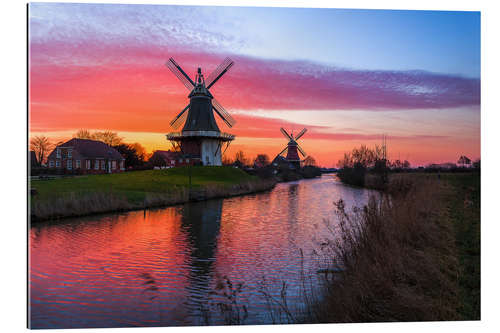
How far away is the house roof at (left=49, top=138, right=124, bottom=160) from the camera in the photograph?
25880mm

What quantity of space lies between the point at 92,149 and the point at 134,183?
997 centimetres

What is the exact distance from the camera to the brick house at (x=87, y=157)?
24.8 m

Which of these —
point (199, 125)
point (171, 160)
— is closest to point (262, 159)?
point (171, 160)

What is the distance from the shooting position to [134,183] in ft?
73.1

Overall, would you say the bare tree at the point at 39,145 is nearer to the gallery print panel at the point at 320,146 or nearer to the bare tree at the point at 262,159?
the gallery print panel at the point at 320,146

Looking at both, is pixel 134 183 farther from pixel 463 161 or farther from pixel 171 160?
pixel 171 160

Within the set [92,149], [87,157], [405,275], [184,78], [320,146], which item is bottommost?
[405,275]

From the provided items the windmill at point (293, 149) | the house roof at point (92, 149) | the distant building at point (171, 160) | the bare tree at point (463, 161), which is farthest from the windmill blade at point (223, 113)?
the bare tree at point (463, 161)

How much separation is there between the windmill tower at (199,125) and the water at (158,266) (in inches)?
690

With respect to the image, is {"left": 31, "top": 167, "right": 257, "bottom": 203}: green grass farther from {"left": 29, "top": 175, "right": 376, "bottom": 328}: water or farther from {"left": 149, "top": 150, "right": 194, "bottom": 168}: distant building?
{"left": 29, "top": 175, "right": 376, "bottom": 328}: water
